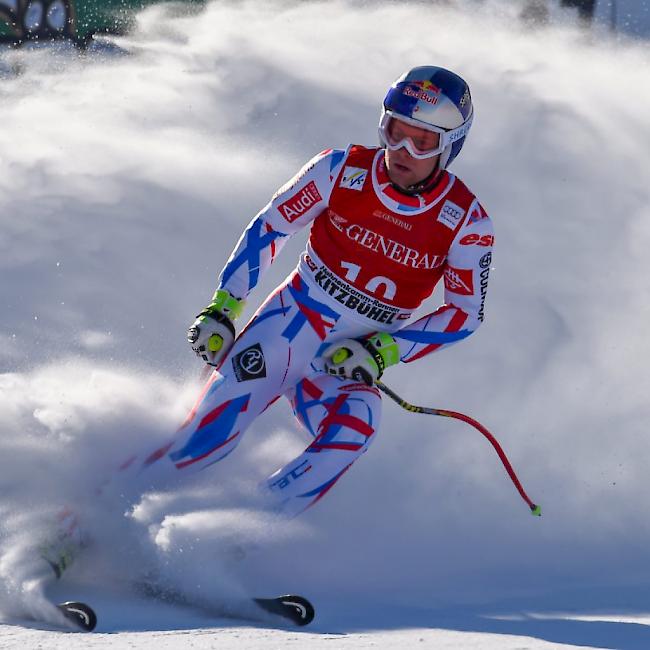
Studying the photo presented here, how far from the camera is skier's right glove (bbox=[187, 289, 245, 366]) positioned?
18.0 feet

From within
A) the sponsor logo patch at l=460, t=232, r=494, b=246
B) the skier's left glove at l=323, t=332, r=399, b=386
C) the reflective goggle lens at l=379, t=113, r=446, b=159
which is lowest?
the skier's left glove at l=323, t=332, r=399, b=386

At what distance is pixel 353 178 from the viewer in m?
5.59

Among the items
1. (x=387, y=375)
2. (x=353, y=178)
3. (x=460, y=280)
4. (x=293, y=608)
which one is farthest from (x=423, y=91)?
(x=387, y=375)

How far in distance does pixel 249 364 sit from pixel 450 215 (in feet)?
3.39

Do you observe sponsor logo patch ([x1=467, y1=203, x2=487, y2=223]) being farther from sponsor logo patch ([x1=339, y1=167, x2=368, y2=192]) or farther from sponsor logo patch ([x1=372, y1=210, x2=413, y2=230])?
sponsor logo patch ([x1=339, y1=167, x2=368, y2=192])

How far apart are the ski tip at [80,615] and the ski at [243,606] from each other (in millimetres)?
418

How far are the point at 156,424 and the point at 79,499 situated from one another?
0.58m

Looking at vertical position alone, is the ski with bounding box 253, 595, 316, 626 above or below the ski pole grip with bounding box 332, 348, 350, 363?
below

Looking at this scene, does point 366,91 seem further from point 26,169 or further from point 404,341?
point 404,341

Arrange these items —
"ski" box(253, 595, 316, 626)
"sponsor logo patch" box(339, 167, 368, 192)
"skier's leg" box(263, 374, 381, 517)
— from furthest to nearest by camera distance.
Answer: "sponsor logo patch" box(339, 167, 368, 192) < "skier's leg" box(263, 374, 381, 517) < "ski" box(253, 595, 316, 626)

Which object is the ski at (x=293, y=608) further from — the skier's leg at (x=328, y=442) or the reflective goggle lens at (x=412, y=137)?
the reflective goggle lens at (x=412, y=137)

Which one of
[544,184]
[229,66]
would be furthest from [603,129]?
[229,66]

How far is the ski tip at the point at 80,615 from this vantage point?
15.2 feet

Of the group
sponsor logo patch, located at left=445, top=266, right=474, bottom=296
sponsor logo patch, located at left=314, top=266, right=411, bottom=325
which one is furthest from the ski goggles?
sponsor logo patch, located at left=314, top=266, right=411, bottom=325
